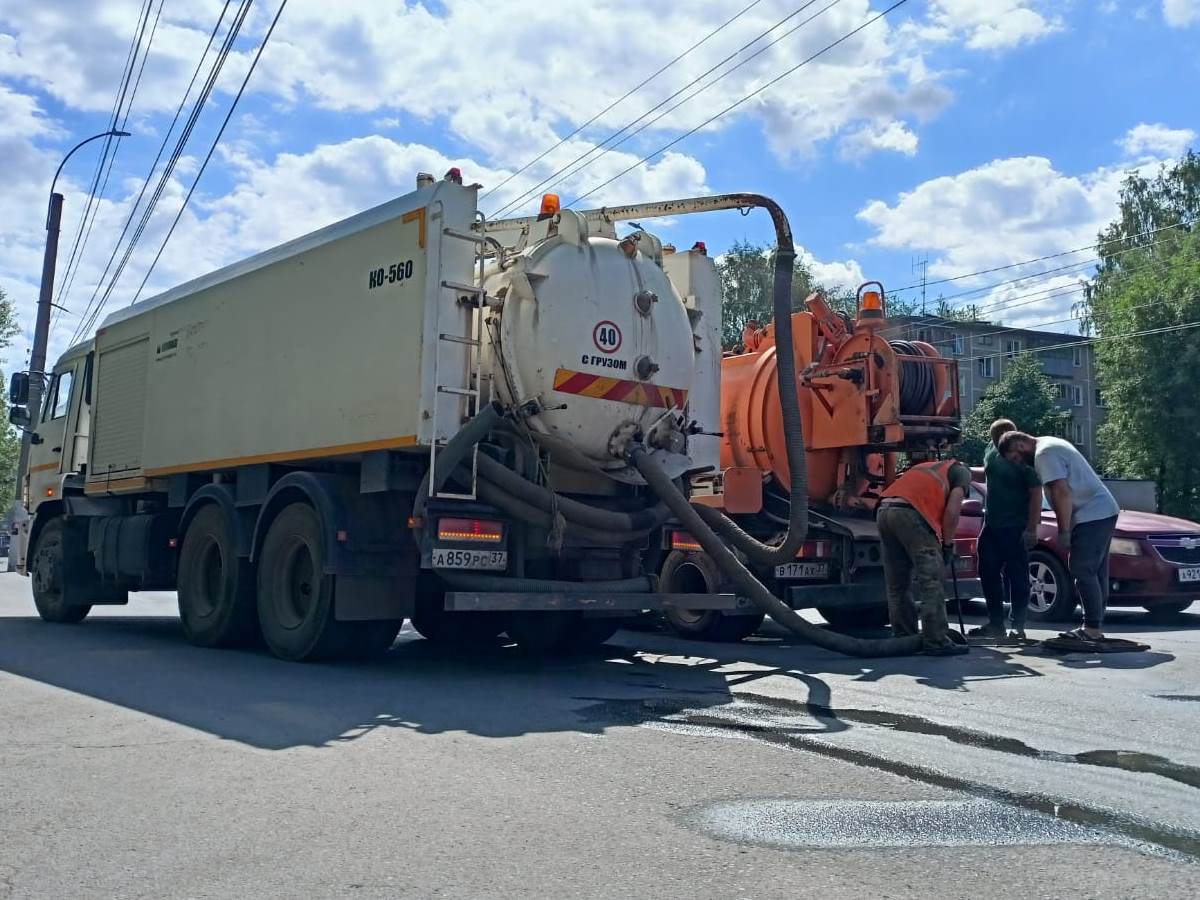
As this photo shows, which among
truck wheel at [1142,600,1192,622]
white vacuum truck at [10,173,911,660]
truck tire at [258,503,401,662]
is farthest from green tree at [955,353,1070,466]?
truck tire at [258,503,401,662]

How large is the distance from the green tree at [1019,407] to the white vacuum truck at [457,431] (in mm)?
38371

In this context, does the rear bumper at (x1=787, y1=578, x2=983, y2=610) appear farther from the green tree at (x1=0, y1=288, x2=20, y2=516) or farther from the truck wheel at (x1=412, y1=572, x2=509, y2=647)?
the green tree at (x1=0, y1=288, x2=20, y2=516)

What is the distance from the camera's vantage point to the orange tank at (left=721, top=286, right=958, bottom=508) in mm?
10055

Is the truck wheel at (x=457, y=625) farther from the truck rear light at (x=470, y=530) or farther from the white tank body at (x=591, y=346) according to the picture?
the white tank body at (x=591, y=346)

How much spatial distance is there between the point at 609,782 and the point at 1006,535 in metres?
5.66

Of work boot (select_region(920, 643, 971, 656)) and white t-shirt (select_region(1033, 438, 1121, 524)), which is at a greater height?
white t-shirt (select_region(1033, 438, 1121, 524))

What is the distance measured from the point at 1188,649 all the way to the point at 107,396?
33.0ft

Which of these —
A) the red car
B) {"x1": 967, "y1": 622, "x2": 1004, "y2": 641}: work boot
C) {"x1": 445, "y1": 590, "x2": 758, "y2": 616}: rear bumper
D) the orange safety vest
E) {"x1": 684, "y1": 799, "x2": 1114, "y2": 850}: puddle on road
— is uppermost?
the orange safety vest

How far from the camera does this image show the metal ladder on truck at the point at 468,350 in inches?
289

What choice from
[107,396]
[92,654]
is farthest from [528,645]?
[107,396]

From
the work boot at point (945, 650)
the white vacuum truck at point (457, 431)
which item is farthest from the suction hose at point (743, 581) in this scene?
the work boot at point (945, 650)

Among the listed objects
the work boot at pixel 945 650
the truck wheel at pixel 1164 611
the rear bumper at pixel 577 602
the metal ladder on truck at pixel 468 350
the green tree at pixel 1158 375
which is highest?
the green tree at pixel 1158 375

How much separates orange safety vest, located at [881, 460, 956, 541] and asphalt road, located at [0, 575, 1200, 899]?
116 centimetres

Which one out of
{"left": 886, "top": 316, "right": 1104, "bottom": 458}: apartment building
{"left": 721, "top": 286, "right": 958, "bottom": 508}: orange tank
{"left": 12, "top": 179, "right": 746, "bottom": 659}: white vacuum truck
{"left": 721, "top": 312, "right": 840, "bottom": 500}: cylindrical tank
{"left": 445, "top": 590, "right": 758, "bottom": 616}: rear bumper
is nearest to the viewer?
{"left": 445, "top": 590, "right": 758, "bottom": 616}: rear bumper
